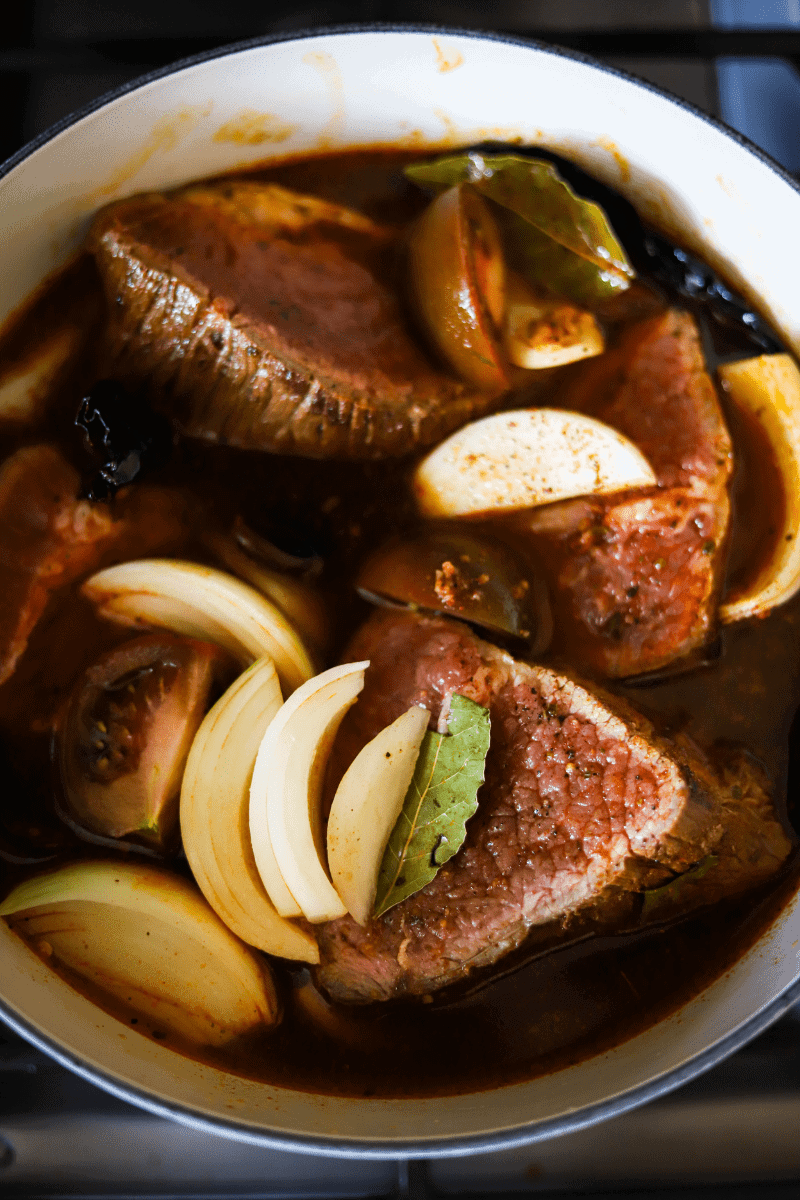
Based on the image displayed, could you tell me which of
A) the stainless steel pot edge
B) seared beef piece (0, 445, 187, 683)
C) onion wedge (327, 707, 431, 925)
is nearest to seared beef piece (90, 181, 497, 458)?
seared beef piece (0, 445, 187, 683)

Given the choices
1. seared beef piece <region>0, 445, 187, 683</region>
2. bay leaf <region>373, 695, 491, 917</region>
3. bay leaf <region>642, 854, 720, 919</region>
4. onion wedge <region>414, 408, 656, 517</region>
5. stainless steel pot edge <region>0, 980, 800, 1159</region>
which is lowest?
bay leaf <region>642, 854, 720, 919</region>

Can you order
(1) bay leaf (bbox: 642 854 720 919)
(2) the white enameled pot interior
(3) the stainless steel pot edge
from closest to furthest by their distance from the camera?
(3) the stainless steel pot edge
(2) the white enameled pot interior
(1) bay leaf (bbox: 642 854 720 919)

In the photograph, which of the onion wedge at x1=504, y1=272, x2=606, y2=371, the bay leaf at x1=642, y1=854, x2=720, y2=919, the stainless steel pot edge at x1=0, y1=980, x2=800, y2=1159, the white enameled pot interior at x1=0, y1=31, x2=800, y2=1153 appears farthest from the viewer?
the onion wedge at x1=504, y1=272, x2=606, y2=371

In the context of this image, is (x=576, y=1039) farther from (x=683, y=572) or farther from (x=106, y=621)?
(x=106, y=621)

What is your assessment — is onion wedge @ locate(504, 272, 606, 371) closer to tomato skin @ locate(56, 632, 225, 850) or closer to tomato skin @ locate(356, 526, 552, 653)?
tomato skin @ locate(356, 526, 552, 653)

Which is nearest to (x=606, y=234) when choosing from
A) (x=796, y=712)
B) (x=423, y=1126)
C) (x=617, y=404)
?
(x=617, y=404)

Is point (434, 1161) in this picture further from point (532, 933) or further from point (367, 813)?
point (367, 813)
